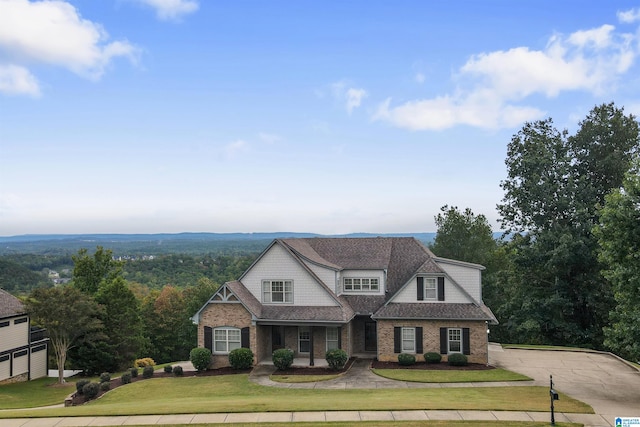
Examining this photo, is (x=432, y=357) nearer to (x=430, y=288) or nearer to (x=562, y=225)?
(x=430, y=288)

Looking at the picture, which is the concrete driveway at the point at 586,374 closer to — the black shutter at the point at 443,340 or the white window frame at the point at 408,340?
the black shutter at the point at 443,340

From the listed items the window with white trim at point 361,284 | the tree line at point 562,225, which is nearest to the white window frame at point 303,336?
the window with white trim at point 361,284

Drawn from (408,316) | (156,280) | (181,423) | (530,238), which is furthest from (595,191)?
(156,280)

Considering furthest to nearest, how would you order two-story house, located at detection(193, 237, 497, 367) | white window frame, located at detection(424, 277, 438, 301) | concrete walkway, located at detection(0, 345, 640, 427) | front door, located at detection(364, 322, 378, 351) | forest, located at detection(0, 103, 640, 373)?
forest, located at detection(0, 103, 640, 373), front door, located at detection(364, 322, 378, 351), white window frame, located at detection(424, 277, 438, 301), two-story house, located at detection(193, 237, 497, 367), concrete walkway, located at detection(0, 345, 640, 427)

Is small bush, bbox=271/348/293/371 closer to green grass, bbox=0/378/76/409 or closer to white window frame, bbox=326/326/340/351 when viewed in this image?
white window frame, bbox=326/326/340/351

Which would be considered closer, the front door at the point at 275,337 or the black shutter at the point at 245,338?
the black shutter at the point at 245,338

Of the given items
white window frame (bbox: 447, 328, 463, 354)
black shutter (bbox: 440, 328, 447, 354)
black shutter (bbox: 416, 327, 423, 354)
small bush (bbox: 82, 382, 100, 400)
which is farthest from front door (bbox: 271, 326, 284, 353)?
small bush (bbox: 82, 382, 100, 400)
